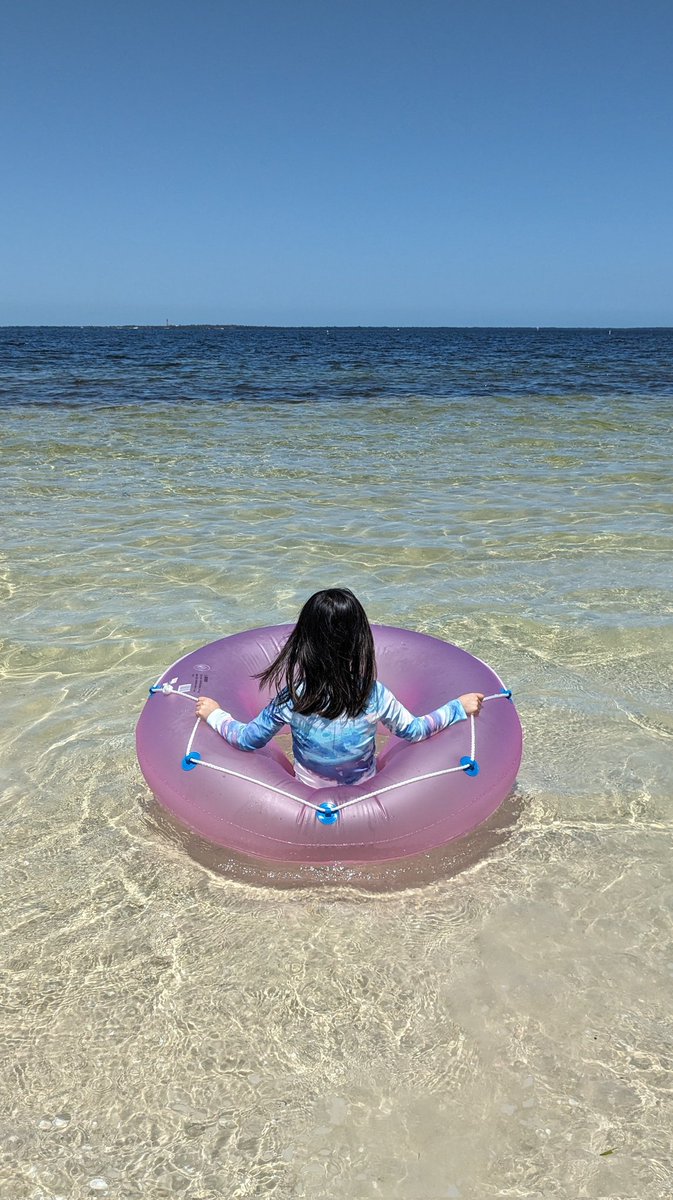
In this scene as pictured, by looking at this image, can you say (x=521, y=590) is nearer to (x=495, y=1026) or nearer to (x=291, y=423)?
(x=495, y=1026)

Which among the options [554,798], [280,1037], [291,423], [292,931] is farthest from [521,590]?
[291,423]

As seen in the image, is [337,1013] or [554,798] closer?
[337,1013]

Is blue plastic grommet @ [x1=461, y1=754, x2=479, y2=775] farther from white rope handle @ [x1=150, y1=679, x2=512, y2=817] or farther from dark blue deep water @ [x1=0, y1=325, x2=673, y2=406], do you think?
dark blue deep water @ [x1=0, y1=325, x2=673, y2=406]

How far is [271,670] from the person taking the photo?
10.2ft

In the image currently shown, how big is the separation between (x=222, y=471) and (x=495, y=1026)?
8.33 m

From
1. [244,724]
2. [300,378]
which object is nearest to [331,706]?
[244,724]

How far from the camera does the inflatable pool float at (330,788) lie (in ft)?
9.50

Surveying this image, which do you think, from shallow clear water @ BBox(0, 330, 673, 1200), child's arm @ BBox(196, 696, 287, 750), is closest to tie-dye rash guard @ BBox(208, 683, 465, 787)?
child's arm @ BBox(196, 696, 287, 750)

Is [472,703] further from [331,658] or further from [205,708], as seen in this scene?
[205,708]

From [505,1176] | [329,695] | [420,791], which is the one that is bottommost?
[505,1176]

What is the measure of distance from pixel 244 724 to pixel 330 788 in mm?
445

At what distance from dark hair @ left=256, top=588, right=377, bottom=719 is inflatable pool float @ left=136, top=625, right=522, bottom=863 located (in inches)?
12.0

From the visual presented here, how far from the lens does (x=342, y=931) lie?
2793mm

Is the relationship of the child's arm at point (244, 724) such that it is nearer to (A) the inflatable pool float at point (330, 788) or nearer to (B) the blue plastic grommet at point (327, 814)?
(A) the inflatable pool float at point (330, 788)
